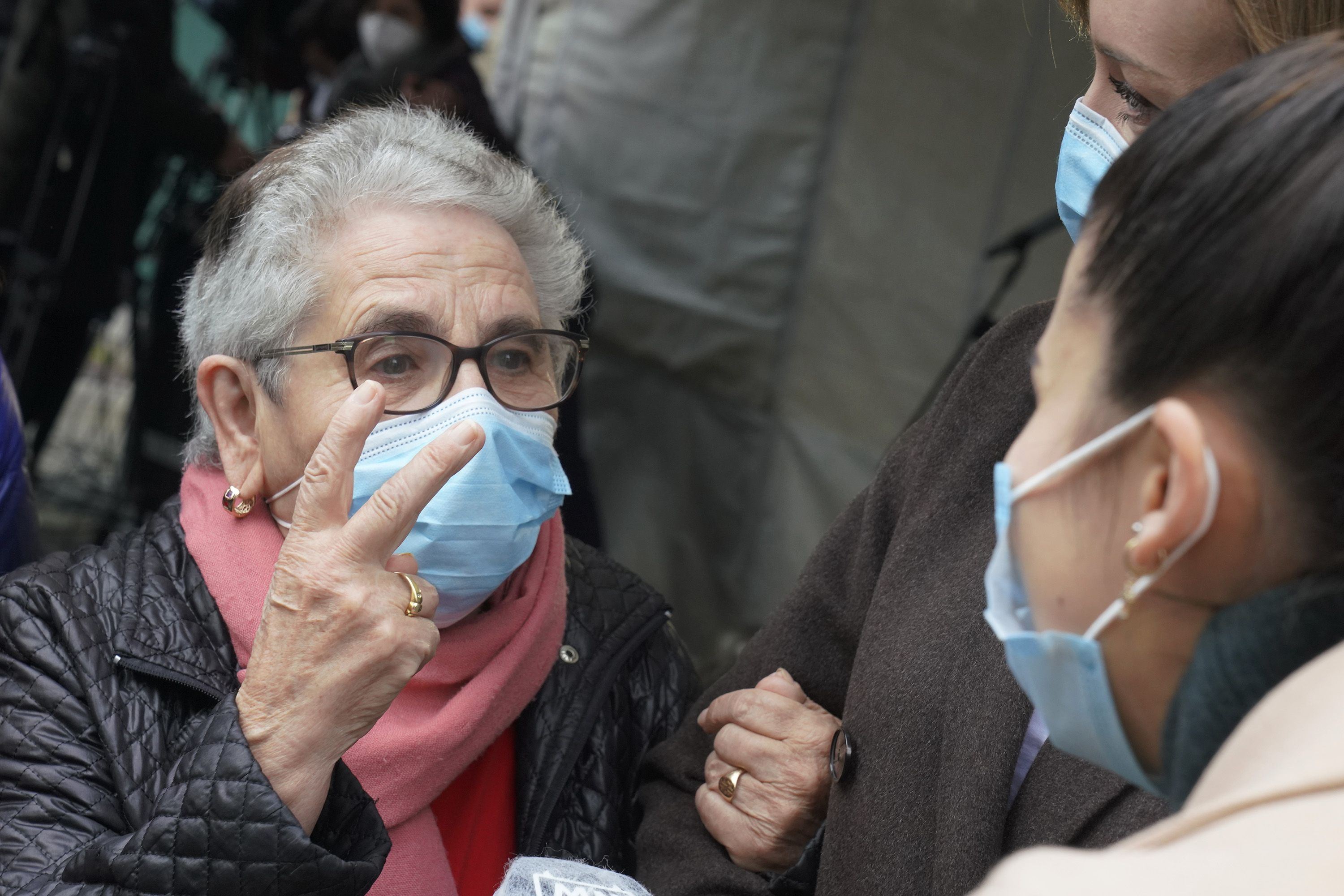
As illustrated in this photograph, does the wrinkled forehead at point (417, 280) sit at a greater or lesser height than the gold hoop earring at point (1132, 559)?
lesser

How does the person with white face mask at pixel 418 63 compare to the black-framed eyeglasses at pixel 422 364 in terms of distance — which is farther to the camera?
the person with white face mask at pixel 418 63

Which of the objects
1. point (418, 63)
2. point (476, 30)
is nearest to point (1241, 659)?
point (418, 63)

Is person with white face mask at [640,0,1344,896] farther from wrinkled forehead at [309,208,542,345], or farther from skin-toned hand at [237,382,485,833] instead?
wrinkled forehead at [309,208,542,345]

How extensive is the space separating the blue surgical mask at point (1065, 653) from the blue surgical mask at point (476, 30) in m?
5.31

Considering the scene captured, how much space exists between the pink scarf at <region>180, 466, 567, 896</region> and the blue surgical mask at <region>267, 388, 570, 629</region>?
0.25 ft

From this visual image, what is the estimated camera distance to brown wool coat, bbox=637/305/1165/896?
1.40m

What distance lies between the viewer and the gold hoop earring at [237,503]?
190 cm

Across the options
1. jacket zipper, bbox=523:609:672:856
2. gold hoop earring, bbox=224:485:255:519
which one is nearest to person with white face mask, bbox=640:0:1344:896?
jacket zipper, bbox=523:609:672:856

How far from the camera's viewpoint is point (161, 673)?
1682 millimetres

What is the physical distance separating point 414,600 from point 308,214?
0.76 metres

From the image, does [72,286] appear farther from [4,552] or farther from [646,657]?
[646,657]

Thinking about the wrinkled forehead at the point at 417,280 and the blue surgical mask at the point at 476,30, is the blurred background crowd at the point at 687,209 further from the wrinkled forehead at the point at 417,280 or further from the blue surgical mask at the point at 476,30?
the wrinkled forehead at the point at 417,280

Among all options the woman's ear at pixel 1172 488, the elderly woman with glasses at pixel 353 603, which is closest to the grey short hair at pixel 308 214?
the elderly woman with glasses at pixel 353 603

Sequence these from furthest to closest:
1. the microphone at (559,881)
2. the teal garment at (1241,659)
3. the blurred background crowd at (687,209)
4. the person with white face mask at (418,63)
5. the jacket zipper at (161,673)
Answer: the person with white face mask at (418,63) < the blurred background crowd at (687,209) < the jacket zipper at (161,673) < the microphone at (559,881) < the teal garment at (1241,659)
